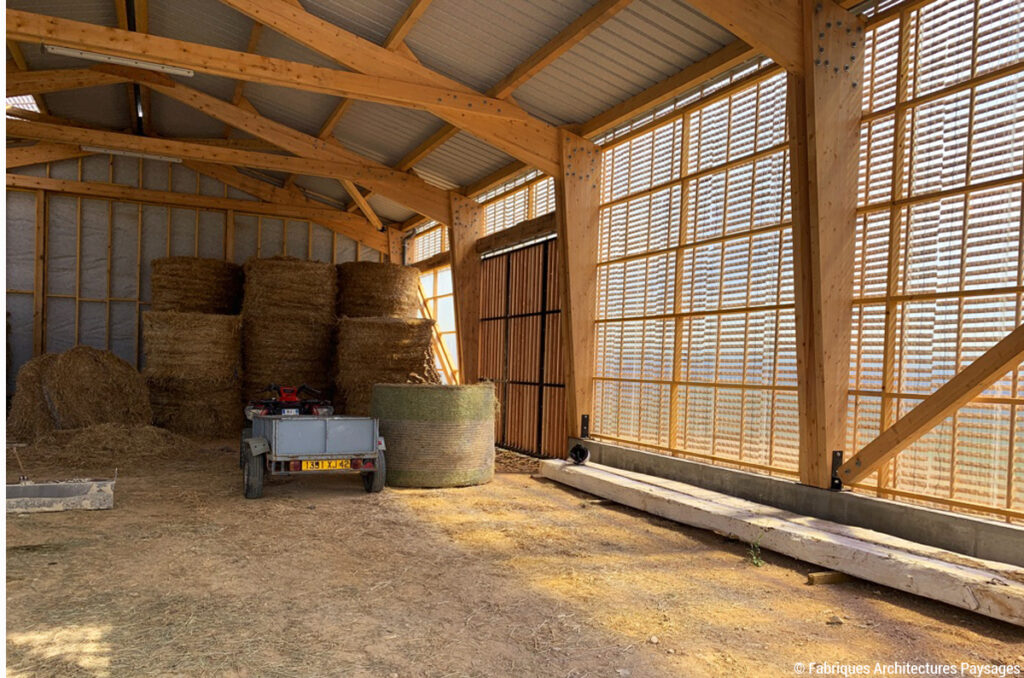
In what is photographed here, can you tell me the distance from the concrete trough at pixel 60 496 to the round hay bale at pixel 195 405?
5.30 meters

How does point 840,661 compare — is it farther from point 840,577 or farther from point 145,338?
point 145,338

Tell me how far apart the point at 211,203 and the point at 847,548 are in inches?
596

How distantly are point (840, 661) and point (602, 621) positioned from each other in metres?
1.31

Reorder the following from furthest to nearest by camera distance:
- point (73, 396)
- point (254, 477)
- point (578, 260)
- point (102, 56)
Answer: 1. point (73, 396)
2. point (578, 260)
3. point (102, 56)
4. point (254, 477)

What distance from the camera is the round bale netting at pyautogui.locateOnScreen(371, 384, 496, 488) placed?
855 cm

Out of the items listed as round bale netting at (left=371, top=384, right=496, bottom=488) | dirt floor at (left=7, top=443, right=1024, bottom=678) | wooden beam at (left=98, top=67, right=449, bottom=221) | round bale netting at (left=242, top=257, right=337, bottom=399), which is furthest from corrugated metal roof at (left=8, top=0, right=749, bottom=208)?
dirt floor at (left=7, top=443, right=1024, bottom=678)

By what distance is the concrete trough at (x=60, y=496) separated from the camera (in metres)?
6.85

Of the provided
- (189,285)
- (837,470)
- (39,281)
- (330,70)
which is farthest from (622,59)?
(39,281)

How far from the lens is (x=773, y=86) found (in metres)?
7.36

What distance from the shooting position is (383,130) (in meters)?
12.2

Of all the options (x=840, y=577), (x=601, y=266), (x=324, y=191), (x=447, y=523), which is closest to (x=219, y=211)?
(x=324, y=191)

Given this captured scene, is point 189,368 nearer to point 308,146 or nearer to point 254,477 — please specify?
point 308,146

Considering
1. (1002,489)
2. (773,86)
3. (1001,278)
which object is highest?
(773,86)

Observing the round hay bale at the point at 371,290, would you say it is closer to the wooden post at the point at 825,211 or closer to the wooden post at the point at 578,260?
the wooden post at the point at 578,260
